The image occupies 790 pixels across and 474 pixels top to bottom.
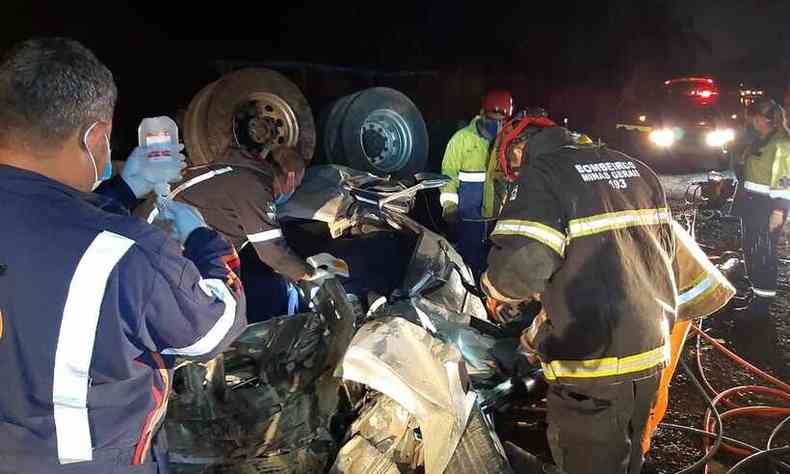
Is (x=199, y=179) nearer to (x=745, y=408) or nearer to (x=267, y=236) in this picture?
(x=267, y=236)

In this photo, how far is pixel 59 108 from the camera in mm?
1194

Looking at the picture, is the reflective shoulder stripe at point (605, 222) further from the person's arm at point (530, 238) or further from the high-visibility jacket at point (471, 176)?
the high-visibility jacket at point (471, 176)

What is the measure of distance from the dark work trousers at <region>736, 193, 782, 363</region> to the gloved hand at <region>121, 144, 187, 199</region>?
15.2 feet

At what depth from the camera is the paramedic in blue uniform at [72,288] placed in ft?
3.79

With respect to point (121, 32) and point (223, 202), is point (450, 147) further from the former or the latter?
point (121, 32)

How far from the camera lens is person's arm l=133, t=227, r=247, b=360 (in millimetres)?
1238

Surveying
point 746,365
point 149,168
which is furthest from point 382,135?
point 149,168

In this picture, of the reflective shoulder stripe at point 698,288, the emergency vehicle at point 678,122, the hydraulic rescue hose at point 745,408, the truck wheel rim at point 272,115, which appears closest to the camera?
the reflective shoulder stripe at point 698,288

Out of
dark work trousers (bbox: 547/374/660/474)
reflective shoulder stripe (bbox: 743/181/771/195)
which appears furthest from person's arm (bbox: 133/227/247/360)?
reflective shoulder stripe (bbox: 743/181/771/195)

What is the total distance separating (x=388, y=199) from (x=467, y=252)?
152 cm

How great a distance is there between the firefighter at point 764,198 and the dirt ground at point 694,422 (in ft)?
1.96

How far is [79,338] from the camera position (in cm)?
118

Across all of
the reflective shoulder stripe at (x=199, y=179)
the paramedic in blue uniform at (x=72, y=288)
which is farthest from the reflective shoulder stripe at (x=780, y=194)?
the paramedic in blue uniform at (x=72, y=288)

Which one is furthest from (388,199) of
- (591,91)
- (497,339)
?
(591,91)
